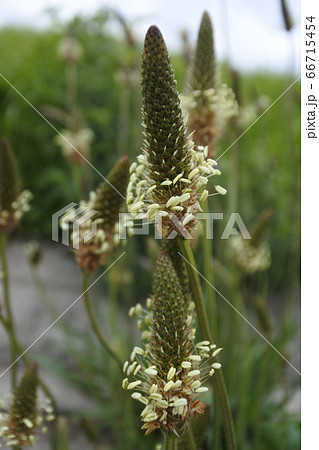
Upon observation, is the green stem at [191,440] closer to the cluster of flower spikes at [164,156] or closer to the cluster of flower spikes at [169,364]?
the cluster of flower spikes at [169,364]

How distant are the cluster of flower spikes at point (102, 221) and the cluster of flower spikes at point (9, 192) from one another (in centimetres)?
8

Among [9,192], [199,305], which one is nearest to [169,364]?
[199,305]

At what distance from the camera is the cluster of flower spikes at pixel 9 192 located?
0.75 metres

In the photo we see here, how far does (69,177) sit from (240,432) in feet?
4.56

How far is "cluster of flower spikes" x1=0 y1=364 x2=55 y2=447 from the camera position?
656 mm

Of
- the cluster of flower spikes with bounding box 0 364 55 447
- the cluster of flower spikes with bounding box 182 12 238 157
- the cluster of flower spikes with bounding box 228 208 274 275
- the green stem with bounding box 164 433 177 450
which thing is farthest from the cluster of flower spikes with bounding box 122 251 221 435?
the cluster of flower spikes with bounding box 228 208 274 275

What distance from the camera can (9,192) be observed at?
2.54 ft

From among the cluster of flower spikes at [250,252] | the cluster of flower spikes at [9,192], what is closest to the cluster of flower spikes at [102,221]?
the cluster of flower spikes at [9,192]

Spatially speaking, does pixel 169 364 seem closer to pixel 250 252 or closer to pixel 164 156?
pixel 164 156

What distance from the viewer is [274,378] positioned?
1351mm

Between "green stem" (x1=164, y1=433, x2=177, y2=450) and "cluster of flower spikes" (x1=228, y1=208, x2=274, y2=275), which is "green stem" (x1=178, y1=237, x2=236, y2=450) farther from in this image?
"cluster of flower spikes" (x1=228, y1=208, x2=274, y2=275)

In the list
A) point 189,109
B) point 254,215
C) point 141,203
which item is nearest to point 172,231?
point 141,203

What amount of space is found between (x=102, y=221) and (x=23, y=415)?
0.25 m
